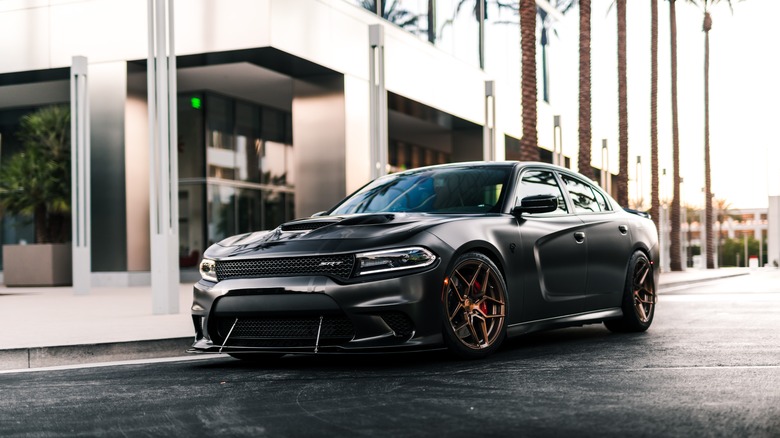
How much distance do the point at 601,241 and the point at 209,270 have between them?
343 centimetres

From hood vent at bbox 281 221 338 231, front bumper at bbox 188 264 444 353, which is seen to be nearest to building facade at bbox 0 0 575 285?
hood vent at bbox 281 221 338 231

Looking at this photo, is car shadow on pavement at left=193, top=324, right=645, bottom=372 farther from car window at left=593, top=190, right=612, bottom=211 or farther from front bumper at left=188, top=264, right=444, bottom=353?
car window at left=593, top=190, right=612, bottom=211

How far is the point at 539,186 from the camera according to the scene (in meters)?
8.34

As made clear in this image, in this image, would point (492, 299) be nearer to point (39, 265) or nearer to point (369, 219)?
point (369, 219)

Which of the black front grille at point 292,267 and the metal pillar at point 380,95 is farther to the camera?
the metal pillar at point 380,95

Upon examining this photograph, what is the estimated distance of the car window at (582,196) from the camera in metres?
8.75

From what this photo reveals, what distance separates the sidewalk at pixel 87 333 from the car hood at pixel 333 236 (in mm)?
1858

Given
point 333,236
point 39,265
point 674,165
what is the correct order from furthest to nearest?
1. point 674,165
2. point 39,265
3. point 333,236

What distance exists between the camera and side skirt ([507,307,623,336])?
7500 mm

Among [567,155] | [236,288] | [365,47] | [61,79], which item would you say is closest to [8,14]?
[61,79]

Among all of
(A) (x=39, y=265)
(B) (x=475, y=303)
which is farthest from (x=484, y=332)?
(A) (x=39, y=265)

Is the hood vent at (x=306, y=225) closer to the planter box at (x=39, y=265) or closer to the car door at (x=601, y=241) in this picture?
the car door at (x=601, y=241)

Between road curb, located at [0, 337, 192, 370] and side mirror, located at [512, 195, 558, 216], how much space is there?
3365 millimetres

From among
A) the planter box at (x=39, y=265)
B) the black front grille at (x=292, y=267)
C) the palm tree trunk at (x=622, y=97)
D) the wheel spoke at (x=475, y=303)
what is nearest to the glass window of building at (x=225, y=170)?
the planter box at (x=39, y=265)
